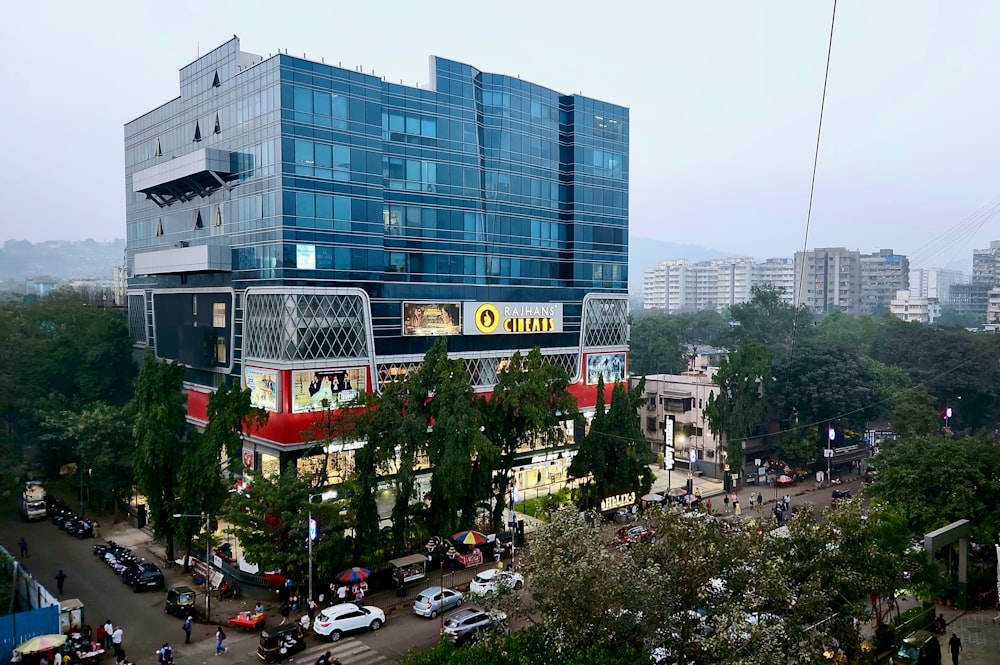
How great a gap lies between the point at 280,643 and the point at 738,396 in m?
48.0

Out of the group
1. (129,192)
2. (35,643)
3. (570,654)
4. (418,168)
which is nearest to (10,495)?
(35,643)

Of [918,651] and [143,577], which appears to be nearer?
[918,651]

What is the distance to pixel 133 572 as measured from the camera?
130 feet

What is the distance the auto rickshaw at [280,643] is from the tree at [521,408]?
51.9 ft

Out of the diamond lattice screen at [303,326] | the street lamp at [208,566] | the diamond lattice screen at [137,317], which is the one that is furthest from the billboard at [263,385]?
the diamond lattice screen at [137,317]

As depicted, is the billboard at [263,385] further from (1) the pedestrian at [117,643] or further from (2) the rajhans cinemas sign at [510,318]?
(1) the pedestrian at [117,643]

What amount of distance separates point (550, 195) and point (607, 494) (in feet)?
98.3

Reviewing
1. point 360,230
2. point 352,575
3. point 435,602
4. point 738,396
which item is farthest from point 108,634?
point 738,396

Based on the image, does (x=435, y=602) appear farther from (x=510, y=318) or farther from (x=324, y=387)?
(x=510, y=318)

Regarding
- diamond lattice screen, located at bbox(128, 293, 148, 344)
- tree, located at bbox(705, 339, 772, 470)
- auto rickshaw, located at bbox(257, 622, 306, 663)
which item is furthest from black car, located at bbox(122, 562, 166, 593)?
tree, located at bbox(705, 339, 772, 470)

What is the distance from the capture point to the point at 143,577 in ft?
127

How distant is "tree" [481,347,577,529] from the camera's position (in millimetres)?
43906

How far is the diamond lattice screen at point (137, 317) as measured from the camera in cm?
6675

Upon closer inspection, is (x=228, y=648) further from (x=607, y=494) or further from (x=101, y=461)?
(x=607, y=494)
